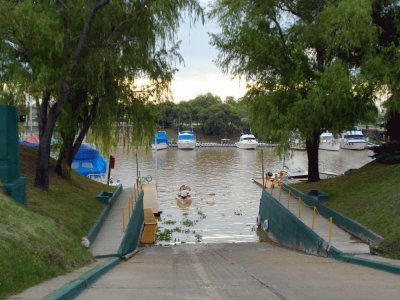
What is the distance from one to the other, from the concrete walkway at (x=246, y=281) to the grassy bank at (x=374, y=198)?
196cm

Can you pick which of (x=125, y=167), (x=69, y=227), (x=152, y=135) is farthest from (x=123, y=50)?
(x=125, y=167)

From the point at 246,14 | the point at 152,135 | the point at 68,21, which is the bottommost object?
the point at 152,135

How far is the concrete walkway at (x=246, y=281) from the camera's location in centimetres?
819

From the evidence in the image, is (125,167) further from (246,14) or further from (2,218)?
(2,218)

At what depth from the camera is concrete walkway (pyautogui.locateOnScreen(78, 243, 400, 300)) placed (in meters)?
8.19

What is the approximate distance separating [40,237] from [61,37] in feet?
28.3

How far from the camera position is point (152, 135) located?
2425 centimetres

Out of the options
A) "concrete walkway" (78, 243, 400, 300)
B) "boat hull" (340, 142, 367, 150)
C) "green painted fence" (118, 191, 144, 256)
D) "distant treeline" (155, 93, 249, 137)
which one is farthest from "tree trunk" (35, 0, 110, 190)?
"distant treeline" (155, 93, 249, 137)

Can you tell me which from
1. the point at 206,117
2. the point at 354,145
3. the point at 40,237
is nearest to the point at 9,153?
the point at 40,237

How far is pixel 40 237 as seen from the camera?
34.9 feet

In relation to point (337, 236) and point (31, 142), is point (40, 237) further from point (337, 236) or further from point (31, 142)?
point (31, 142)

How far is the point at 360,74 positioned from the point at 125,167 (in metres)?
55.0

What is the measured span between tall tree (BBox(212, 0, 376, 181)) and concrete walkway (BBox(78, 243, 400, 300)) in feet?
28.6

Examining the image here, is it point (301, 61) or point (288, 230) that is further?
point (301, 61)
